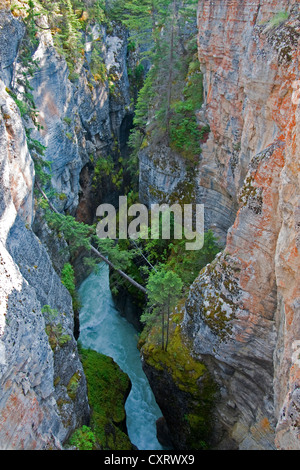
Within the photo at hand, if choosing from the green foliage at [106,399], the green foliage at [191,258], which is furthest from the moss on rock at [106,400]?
the green foliage at [191,258]

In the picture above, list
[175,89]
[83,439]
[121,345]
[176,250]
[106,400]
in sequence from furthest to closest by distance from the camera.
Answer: [175,89]
[121,345]
[176,250]
[106,400]
[83,439]

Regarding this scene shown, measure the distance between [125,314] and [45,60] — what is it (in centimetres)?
1593

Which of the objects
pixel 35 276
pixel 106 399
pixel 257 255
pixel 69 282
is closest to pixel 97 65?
pixel 69 282

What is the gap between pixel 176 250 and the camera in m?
17.3

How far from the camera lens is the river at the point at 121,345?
15.9 m

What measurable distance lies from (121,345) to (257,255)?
1262 cm

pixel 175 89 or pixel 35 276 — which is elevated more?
pixel 175 89

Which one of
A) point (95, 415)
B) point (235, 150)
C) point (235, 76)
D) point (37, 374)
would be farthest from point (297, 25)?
point (95, 415)

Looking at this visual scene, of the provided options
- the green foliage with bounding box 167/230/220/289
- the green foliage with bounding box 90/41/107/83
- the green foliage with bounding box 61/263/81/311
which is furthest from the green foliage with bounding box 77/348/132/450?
the green foliage with bounding box 90/41/107/83

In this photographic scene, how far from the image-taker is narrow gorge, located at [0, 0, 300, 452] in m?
7.93

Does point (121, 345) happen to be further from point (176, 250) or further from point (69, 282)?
point (176, 250)

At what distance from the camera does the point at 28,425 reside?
7.66 metres

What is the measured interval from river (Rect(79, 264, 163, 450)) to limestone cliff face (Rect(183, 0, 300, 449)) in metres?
4.57

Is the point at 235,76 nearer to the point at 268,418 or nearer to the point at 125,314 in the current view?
the point at 268,418
